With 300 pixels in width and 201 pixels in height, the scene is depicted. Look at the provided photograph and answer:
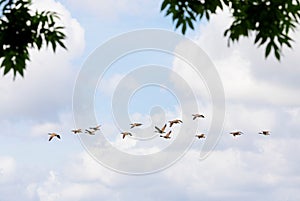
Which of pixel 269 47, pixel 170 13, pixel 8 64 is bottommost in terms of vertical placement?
pixel 8 64

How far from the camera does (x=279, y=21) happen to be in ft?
40.3

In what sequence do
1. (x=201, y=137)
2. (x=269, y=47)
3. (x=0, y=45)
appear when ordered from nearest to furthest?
(x=269, y=47) → (x=0, y=45) → (x=201, y=137)

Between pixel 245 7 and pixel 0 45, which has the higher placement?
pixel 245 7

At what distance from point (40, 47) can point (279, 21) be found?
5.57 metres

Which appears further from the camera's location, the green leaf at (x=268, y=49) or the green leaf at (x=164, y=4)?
the green leaf at (x=164, y=4)

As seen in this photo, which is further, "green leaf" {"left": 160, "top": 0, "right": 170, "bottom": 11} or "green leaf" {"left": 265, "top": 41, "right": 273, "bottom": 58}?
"green leaf" {"left": 160, "top": 0, "right": 170, "bottom": 11}

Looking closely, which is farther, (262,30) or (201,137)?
(201,137)

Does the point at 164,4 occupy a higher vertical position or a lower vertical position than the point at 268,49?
higher

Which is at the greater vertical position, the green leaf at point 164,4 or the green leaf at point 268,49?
the green leaf at point 164,4

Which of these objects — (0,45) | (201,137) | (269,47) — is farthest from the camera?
(201,137)

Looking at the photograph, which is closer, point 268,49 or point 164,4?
point 268,49

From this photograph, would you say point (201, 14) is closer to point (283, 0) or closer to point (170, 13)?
point (170, 13)

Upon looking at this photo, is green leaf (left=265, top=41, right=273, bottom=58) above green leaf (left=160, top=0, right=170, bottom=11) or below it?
below

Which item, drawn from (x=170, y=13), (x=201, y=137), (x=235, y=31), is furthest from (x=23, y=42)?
(x=201, y=137)
